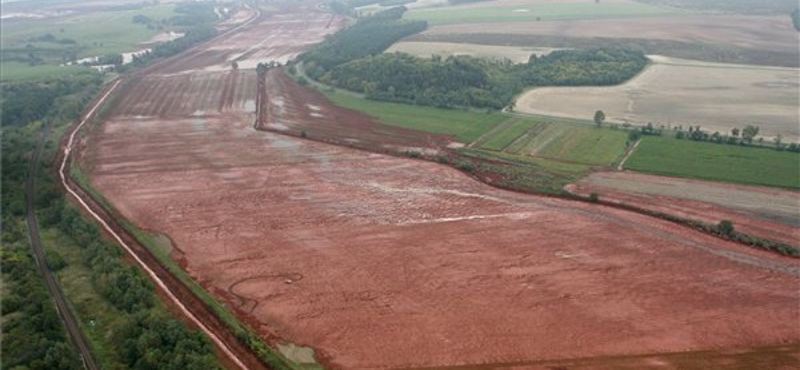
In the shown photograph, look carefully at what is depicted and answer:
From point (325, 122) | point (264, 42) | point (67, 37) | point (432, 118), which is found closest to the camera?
point (325, 122)

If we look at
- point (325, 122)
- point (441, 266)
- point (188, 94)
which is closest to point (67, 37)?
point (188, 94)

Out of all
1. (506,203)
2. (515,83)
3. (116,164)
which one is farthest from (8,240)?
(515,83)

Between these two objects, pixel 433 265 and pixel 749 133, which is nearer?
pixel 433 265

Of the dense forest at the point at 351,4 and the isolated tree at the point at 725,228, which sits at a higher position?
the dense forest at the point at 351,4

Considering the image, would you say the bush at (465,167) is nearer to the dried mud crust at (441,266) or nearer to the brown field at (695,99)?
the dried mud crust at (441,266)

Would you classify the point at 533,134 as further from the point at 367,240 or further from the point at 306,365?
the point at 306,365

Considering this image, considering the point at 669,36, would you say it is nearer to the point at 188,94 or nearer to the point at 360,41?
the point at 360,41

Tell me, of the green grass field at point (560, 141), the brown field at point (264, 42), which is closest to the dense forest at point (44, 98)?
the brown field at point (264, 42)
